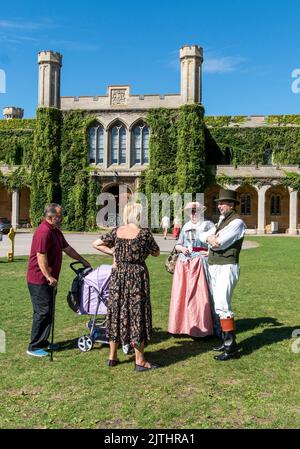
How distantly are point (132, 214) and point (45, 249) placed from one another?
1.28 meters

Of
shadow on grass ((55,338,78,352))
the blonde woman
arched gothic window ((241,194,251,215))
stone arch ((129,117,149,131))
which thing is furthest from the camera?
arched gothic window ((241,194,251,215))

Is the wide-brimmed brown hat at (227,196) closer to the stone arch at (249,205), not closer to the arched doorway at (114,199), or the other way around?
the arched doorway at (114,199)

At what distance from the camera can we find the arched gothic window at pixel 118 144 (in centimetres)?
3350

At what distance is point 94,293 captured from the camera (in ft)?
20.0

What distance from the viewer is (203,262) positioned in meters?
6.67

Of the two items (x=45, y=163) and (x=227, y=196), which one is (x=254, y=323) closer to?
(x=227, y=196)

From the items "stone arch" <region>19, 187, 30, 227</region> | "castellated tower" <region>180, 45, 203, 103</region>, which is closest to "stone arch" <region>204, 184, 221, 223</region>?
"castellated tower" <region>180, 45, 203, 103</region>

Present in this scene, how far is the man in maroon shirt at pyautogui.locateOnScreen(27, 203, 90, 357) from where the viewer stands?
5883 mm

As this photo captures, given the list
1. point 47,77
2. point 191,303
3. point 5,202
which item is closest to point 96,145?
point 47,77

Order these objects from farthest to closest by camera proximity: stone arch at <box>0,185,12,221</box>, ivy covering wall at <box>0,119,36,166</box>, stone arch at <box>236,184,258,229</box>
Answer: stone arch at <box>0,185,12,221</box> → ivy covering wall at <box>0,119,36,166</box> → stone arch at <box>236,184,258,229</box>

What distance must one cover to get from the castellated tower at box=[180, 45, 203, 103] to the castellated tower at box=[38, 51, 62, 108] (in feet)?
30.1

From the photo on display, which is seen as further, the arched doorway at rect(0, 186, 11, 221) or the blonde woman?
the arched doorway at rect(0, 186, 11, 221)

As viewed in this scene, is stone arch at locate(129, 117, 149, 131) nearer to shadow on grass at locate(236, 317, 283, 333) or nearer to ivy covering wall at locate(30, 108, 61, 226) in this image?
ivy covering wall at locate(30, 108, 61, 226)

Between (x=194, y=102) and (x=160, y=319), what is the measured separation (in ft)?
87.1
